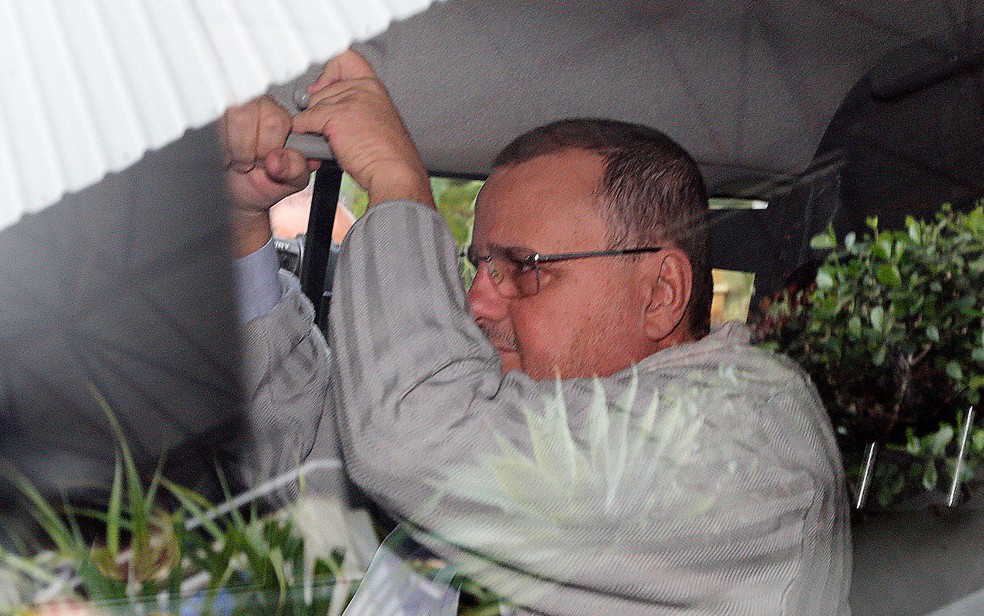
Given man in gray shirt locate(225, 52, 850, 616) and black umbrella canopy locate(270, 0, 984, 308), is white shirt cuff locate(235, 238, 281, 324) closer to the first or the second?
man in gray shirt locate(225, 52, 850, 616)

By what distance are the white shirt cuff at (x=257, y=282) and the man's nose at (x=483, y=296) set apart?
0.19 m

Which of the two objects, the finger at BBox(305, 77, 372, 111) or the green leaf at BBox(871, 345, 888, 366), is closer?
the finger at BBox(305, 77, 372, 111)

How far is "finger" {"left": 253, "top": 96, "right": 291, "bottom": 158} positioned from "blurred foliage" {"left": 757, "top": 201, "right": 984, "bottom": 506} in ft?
1.86

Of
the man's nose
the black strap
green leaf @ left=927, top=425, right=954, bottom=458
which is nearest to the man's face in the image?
the man's nose

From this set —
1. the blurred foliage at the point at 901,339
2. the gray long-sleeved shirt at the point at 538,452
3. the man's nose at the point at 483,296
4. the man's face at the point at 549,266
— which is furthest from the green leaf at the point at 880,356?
the man's nose at the point at 483,296

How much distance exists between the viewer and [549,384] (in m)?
0.91

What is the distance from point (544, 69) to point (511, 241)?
0.53 ft

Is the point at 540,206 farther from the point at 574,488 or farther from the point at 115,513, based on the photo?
the point at 115,513

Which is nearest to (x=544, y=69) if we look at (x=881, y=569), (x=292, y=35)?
(x=292, y=35)

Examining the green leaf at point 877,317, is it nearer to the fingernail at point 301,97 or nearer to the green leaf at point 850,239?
the green leaf at point 850,239

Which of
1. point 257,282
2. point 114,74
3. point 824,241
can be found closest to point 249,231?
point 257,282

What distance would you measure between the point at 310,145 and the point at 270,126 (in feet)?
0.13

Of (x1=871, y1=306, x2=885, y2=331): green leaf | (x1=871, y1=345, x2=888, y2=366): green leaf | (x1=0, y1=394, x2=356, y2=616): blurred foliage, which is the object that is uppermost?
(x1=0, y1=394, x2=356, y2=616): blurred foliage

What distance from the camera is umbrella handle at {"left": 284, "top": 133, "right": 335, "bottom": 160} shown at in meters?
0.80
